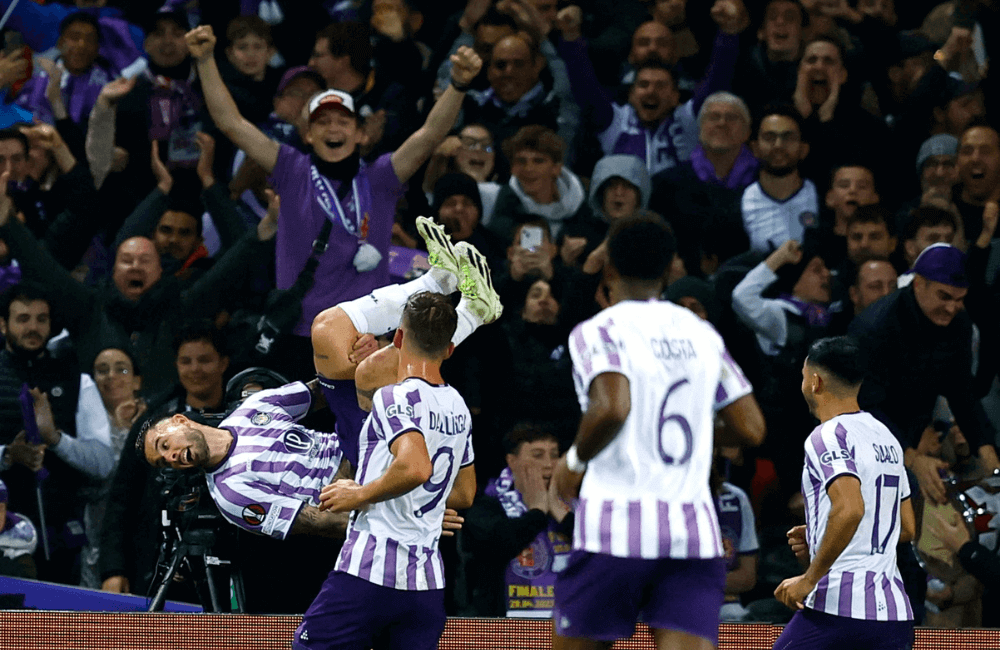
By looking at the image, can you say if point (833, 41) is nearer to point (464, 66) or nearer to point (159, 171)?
point (464, 66)

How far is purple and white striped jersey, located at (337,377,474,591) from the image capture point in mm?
4348

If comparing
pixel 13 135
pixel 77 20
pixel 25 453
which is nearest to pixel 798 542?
pixel 25 453

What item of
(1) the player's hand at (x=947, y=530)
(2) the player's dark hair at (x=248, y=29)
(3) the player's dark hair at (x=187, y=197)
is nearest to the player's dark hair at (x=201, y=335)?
(3) the player's dark hair at (x=187, y=197)

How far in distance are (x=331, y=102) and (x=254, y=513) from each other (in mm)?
2277

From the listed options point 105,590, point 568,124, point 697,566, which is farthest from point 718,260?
point 697,566

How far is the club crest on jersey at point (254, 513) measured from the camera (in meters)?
5.64

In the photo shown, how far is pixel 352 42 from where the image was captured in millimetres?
8180

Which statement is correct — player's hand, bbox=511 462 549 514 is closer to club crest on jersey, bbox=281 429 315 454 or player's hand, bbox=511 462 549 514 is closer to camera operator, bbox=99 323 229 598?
club crest on jersey, bbox=281 429 315 454

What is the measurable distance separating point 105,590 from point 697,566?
3.75 m

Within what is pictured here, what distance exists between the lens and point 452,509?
4.97m

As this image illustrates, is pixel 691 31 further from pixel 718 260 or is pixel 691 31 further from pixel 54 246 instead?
pixel 54 246

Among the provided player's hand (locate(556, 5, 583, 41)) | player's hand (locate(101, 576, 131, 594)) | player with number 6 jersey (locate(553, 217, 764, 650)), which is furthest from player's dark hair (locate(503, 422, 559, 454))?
player with number 6 jersey (locate(553, 217, 764, 650))

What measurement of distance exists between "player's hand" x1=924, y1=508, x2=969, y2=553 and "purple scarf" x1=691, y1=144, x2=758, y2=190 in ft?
7.41

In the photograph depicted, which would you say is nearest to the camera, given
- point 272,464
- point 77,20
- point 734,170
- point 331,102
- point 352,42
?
point 272,464
